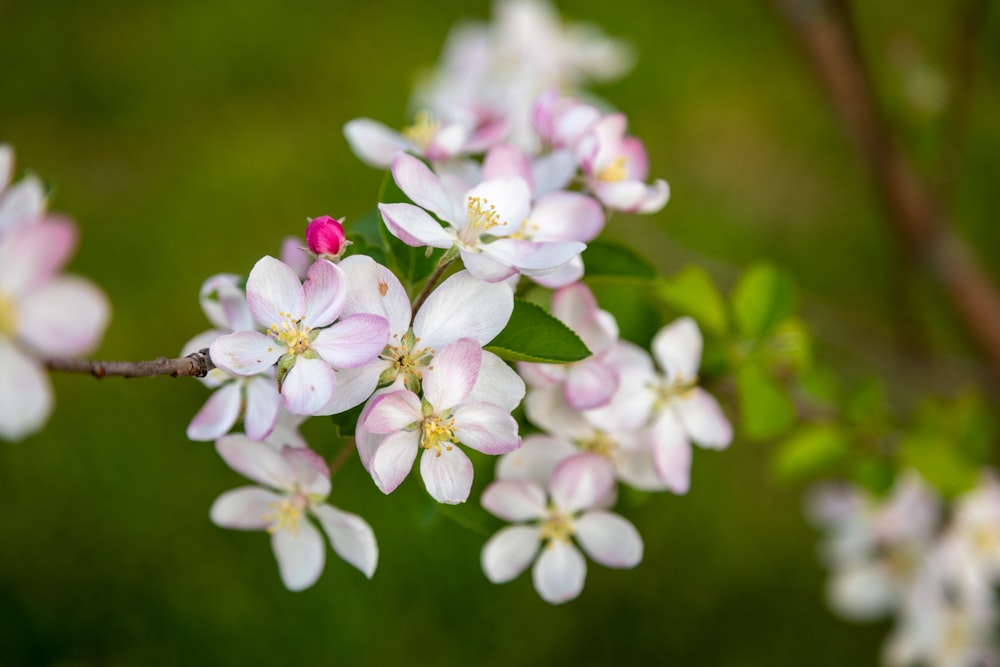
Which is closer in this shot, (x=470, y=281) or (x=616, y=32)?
(x=470, y=281)

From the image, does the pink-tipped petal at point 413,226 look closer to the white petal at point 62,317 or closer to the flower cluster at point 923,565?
the white petal at point 62,317

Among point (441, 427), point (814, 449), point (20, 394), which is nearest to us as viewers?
point (20, 394)

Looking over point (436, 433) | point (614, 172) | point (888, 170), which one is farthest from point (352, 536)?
point (888, 170)

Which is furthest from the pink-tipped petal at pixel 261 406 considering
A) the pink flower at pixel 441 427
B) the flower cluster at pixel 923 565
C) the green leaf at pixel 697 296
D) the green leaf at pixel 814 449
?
the flower cluster at pixel 923 565

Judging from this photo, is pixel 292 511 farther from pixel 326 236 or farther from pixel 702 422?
pixel 702 422

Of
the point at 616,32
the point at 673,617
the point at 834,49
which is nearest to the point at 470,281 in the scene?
the point at 834,49

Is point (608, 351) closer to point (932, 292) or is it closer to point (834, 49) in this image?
point (834, 49)
